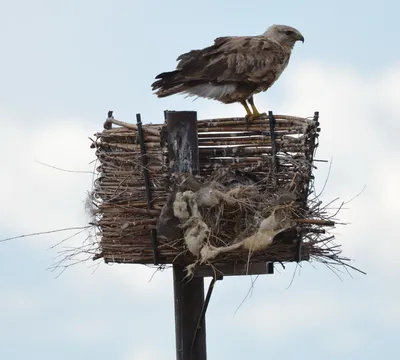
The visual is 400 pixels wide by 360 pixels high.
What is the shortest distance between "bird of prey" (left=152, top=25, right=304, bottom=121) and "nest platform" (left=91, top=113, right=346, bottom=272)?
62 centimetres

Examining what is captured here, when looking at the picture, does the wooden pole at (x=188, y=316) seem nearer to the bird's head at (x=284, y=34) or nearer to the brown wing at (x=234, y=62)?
the brown wing at (x=234, y=62)

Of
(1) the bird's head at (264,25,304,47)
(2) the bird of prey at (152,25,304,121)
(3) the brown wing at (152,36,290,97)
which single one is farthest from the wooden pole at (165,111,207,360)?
(1) the bird's head at (264,25,304,47)

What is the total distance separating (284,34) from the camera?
8.48 meters

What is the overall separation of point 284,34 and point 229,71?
4.07ft

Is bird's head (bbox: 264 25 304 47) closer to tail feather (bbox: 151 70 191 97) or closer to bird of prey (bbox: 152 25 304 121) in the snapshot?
bird of prey (bbox: 152 25 304 121)

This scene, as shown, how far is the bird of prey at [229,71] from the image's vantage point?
739 cm

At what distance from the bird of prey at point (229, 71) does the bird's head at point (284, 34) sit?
0.51 m

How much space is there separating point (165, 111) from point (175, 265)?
1.18m

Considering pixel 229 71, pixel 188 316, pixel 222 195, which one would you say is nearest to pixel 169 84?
pixel 229 71

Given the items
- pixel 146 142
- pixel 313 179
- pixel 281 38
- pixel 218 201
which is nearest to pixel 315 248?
pixel 313 179

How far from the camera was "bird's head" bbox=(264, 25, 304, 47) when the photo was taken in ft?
27.8

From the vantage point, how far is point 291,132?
21.5ft

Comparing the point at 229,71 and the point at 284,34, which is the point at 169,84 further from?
the point at 284,34

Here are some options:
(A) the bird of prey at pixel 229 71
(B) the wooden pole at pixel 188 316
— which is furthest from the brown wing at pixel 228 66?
(B) the wooden pole at pixel 188 316
